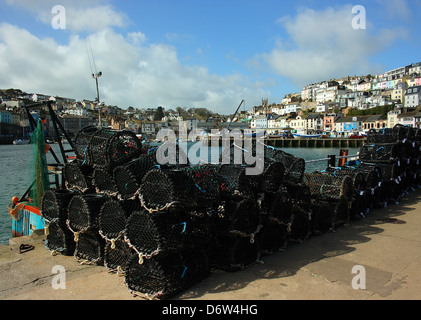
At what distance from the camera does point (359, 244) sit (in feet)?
17.6

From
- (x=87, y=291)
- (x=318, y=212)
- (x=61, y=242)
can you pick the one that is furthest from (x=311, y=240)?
(x=61, y=242)

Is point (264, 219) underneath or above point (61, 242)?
above

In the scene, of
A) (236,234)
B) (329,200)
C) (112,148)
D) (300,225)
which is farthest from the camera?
(329,200)

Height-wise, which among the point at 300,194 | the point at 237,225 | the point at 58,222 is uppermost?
the point at 300,194

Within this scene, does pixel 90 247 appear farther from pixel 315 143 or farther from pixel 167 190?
pixel 315 143

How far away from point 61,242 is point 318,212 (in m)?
4.67

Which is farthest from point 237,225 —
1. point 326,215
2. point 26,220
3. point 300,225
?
point 26,220

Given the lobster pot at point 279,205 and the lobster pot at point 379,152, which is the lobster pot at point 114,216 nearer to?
the lobster pot at point 279,205

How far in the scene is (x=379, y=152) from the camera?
8930 mm

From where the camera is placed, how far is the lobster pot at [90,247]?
186 inches

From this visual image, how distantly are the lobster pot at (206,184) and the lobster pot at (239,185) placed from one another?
0.22 meters

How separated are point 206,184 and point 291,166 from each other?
2169mm

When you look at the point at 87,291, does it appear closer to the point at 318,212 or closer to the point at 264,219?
the point at 264,219

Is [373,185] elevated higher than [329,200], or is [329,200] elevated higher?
[373,185]
